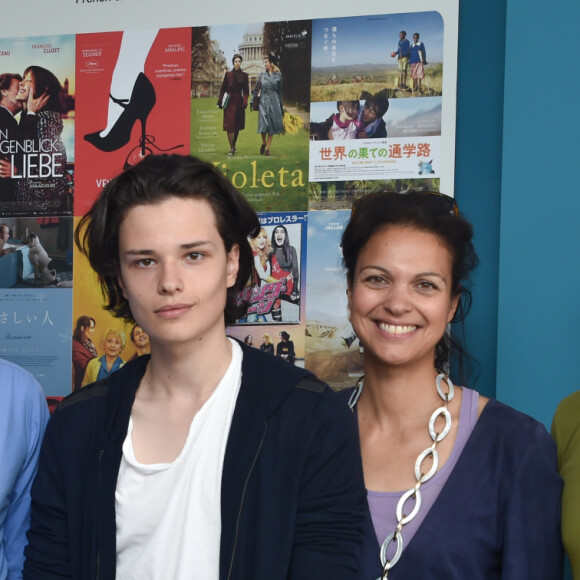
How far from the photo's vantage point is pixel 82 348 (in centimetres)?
248

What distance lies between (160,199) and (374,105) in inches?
46.4

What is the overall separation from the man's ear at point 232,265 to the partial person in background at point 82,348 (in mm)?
1198

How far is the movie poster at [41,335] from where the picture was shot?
249 centimetres

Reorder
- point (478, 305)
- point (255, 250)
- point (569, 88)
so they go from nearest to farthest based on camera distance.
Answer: point (569, 88) < point (478, 305) < point (255, 250)

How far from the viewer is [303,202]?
92.9 inches

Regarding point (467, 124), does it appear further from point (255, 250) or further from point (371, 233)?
point (371, 233)

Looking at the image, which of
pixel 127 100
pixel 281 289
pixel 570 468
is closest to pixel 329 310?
pixel 281 289

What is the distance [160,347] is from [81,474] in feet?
0.80

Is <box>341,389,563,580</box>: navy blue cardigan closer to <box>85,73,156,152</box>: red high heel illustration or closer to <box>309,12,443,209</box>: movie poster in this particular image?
<box>309,12,443,209</box>: movie poster

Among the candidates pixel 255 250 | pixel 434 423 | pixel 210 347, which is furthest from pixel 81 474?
pixel 255 250

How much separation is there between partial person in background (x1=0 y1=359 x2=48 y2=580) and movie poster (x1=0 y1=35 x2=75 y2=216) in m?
1.16

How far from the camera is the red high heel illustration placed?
2.48 metres

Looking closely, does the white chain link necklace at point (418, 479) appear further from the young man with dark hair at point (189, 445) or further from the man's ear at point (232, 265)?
the man's ear at point (232, 265)

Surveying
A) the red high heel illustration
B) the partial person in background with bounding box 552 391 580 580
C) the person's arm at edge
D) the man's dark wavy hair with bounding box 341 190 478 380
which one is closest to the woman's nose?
the person's arm at edge
